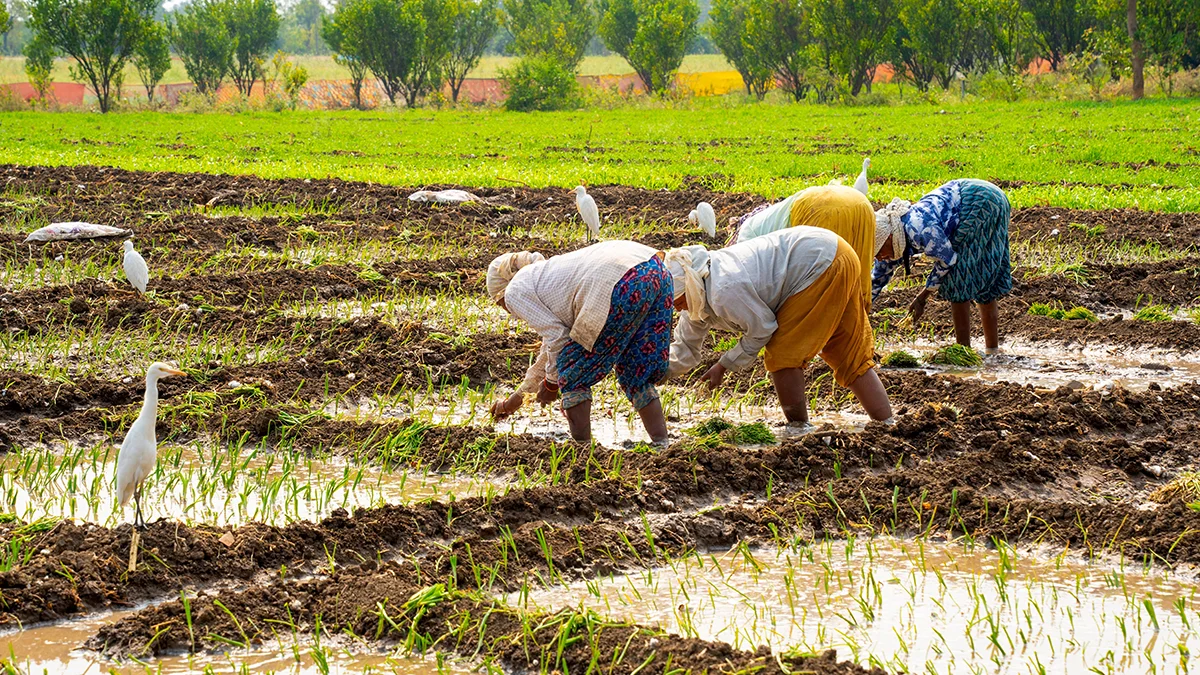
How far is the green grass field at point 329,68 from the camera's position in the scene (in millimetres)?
71500

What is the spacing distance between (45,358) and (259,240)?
4.14 meters

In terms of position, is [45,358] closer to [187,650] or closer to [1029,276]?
[187,650]

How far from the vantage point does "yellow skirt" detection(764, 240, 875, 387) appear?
5535 millimetres

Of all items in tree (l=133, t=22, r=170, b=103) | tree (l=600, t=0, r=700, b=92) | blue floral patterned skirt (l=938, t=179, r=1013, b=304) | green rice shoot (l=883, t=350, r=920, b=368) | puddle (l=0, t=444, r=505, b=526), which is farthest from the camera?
tree (l=600, t=0, r=700, b=92)

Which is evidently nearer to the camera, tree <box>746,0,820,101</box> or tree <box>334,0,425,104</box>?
tree <box>746,0,820,101</box>

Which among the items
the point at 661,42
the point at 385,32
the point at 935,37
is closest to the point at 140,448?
the point at 935,37

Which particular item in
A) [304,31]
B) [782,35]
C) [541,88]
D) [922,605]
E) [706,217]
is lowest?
[922,605]

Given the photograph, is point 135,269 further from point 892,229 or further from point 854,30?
point 854,30

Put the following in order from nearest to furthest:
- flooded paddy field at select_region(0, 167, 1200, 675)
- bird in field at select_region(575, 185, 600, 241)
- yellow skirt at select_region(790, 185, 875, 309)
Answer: flooded paddy field at select_region(0, 167, 1200, 675) < yellow skirt at select_region(790, 185, 875, 309) < bird in field at select_region(575, 185, 600, 241)

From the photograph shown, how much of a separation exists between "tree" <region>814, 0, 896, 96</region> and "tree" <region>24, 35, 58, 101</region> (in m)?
25.1

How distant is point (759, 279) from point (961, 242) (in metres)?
2.32

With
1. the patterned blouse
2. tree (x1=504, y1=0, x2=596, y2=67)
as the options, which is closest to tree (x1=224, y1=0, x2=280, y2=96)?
tree (x1=504, y1=0, x2=596, y2=67)

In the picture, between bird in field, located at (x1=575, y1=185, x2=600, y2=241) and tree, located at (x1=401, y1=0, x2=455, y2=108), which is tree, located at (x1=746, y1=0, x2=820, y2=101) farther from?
bird in field, located at (x1=575, y1=185, x2=600, y2=241)

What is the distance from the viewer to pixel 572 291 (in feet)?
17.4
